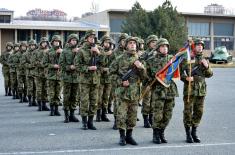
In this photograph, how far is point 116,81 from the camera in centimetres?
923

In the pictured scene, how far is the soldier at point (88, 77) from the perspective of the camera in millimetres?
10180

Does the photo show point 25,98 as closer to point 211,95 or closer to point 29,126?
point 29,126

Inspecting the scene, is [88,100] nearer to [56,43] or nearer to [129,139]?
[129,139]

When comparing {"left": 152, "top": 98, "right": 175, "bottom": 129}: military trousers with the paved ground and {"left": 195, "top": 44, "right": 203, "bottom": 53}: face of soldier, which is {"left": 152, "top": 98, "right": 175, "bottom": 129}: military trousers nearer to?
the paved ground

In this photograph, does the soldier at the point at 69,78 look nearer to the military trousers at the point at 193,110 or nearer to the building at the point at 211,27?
the military trousers at the point at 193,110

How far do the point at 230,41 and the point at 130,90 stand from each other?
66.5 meters

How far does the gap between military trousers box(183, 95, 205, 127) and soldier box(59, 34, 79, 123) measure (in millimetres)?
3378

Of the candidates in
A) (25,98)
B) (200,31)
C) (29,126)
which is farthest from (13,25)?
(29,126)

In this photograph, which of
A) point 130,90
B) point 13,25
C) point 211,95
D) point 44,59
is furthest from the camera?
point 13,25

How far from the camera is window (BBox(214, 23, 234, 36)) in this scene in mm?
71062

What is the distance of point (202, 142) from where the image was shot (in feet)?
29.1

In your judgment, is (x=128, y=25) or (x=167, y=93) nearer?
(x=167, y=93)

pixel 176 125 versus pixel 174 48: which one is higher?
pixel 174 48

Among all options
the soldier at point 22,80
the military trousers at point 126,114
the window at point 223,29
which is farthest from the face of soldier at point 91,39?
the window at point 223,29
